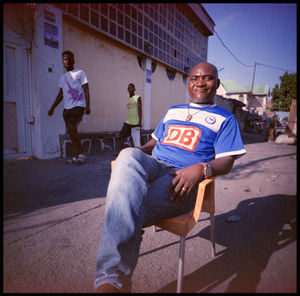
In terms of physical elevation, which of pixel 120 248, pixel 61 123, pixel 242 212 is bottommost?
pixel 242 212

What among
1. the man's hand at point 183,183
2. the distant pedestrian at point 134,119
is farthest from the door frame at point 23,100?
the man's hand at point 183,183

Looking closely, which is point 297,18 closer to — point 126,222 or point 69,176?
point 126,222

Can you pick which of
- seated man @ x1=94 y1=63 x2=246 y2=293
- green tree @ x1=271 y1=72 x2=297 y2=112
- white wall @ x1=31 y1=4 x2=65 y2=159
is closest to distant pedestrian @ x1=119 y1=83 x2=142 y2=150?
white wall @ x1=31 y1=4 x2=65 y2=159

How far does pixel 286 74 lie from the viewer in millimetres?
28531

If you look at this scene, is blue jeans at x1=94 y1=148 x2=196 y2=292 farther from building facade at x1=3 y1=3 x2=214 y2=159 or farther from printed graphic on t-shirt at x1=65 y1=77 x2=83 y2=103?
building facade at x1=3 y1=3 x2=214 y2=159

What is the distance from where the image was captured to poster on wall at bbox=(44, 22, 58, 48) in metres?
4.35

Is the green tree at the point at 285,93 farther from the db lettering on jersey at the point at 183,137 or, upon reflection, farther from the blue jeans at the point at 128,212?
the blue jeans at the point at 128,212

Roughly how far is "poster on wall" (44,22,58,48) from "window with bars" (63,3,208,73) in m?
0.75

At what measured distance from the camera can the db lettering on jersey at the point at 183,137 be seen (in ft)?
5.12

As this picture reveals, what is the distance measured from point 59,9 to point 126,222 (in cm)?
555

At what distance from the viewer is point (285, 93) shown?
29203 millimetres

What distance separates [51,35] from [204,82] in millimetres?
4385

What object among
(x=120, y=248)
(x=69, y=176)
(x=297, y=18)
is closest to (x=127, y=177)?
(x=120, y=248)

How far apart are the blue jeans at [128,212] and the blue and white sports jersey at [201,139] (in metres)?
0.29
